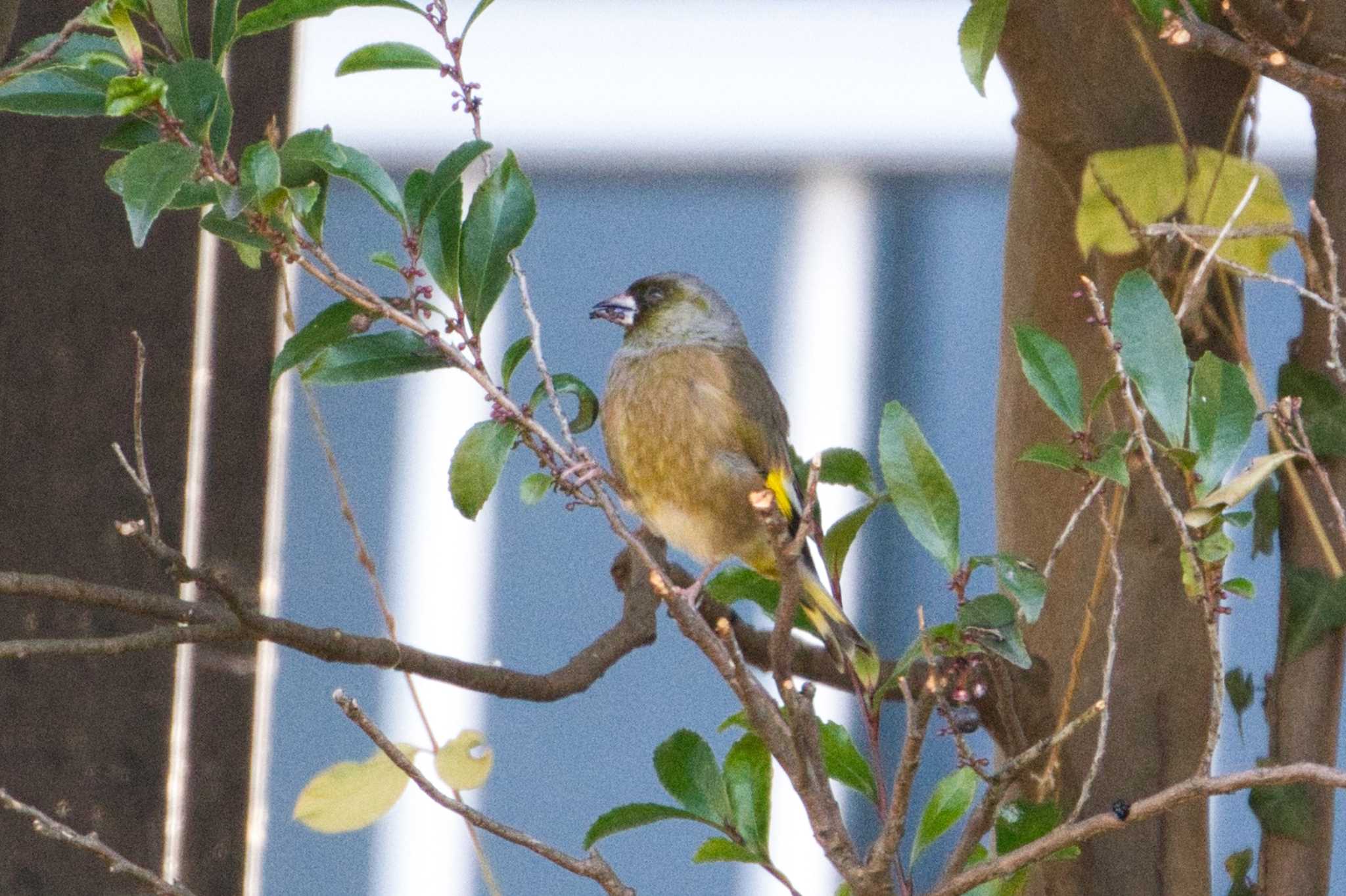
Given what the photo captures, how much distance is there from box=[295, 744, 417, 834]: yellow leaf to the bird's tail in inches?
21.0

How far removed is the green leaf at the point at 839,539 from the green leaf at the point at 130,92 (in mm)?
743

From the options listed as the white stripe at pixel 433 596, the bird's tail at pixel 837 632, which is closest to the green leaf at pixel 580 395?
the bird's tail at pixel 837 632

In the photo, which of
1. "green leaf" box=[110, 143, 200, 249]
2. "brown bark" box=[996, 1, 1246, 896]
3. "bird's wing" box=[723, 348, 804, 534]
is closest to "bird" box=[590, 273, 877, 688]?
"bird's wing" box=[723, 348, 804, 534]

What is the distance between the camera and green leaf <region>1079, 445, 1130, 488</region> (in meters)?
1.44

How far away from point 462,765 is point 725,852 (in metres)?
0.67

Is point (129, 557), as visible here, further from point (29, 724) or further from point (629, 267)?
point (629, 267)

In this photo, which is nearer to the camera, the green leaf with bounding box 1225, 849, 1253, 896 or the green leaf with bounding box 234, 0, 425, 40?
the green leaf with bounding box 234, 0, 425, 40

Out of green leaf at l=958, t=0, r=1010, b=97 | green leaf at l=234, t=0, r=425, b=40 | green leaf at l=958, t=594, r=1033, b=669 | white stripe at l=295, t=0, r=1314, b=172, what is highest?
white stripe at l=295, t=0, r=1314, b=172

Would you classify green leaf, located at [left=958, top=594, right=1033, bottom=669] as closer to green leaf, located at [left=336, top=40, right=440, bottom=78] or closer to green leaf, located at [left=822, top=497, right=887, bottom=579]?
green leaf, located at [left=822, top=497, right=887, bottom=579]

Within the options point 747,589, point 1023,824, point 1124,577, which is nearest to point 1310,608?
point 1124,577

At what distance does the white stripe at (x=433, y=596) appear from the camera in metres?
4.73

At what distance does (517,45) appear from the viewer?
508cm

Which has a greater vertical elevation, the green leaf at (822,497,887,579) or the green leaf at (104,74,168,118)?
the green leaf at (104,74,168,118)

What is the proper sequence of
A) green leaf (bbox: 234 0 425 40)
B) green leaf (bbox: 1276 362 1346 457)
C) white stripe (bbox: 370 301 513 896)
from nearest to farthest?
A: 1. green leaf (bbox: 234 0 425 40)
2. green leaf (bbox: 1276 362 1346 457)
3. white stripe (bbox: 370 301 513 896)
